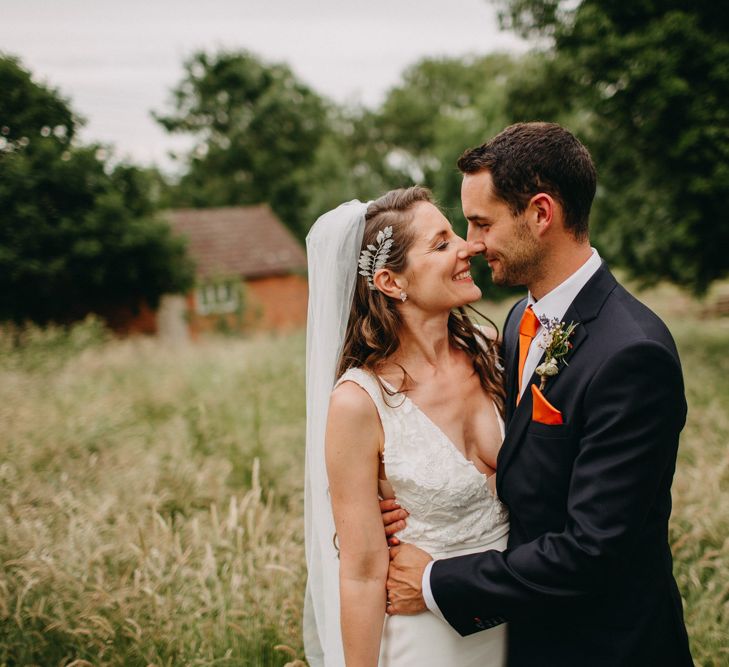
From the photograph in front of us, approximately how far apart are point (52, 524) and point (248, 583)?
164 centimetres

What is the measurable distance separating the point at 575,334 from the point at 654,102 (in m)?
8.74

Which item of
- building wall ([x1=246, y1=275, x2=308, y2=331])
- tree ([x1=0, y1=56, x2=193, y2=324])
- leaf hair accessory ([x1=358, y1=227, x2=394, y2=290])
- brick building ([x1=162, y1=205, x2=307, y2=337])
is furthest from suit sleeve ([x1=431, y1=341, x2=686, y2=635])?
building wall ([x1=246, y1=275, x2=308, y2=331])

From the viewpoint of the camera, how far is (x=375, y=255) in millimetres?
2719

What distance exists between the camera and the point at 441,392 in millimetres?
2662

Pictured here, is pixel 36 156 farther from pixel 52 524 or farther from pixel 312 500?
pixel 312 500

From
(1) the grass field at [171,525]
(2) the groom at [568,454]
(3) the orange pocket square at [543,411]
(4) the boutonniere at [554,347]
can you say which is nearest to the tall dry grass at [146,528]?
(1) the grass field at [171,525]

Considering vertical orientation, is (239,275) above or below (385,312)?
below

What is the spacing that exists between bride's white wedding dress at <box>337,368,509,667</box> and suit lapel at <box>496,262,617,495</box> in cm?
26

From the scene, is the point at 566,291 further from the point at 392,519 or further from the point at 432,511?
the point at 392,519

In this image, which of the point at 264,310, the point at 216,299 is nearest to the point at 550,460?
the point at 216,299

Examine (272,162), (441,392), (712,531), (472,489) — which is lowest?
(712,531)

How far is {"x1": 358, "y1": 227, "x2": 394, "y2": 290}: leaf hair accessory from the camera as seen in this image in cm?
268

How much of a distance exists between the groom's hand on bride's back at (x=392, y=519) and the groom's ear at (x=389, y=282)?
2.97ft

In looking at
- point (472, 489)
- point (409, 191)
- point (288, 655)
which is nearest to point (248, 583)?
point (288, 655)
